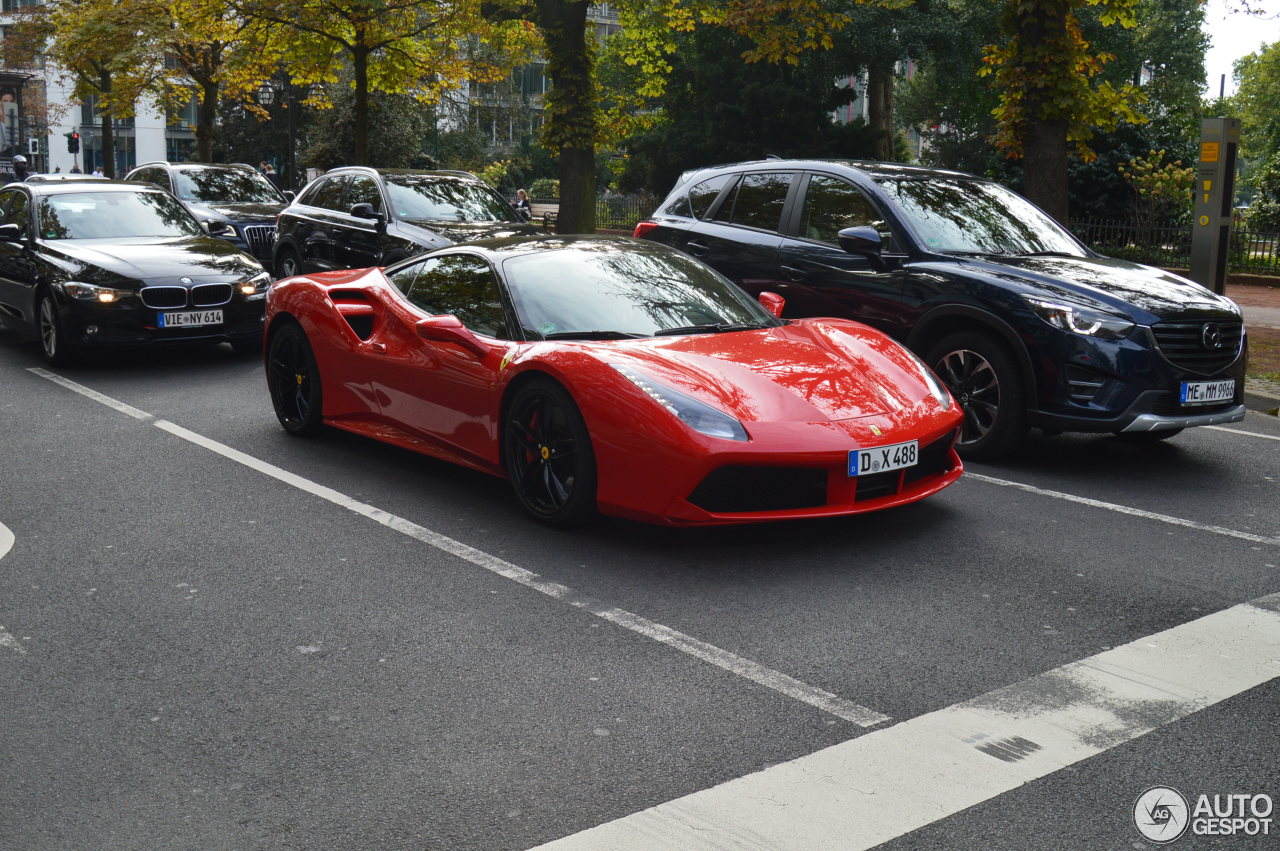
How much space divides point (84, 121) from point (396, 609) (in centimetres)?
8984

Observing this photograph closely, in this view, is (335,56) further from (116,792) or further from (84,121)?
(84,121)

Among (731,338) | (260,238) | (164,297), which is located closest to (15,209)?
(164,297)

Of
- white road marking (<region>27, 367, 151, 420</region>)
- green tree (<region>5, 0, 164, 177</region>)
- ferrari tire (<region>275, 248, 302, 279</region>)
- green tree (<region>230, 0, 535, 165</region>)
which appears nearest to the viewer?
white road marking (<region>27, 367, 151, 420</region>)

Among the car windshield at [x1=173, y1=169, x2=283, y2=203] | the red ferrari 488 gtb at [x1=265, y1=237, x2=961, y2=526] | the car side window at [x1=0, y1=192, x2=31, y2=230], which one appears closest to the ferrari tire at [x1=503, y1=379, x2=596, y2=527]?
the red ferrari 488 gtb at [x1=265, y1=237, x2=961, y2=526]

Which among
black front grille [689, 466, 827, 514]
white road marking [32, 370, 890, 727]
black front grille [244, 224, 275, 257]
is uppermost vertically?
black front grille [244, 224, 275, 257]

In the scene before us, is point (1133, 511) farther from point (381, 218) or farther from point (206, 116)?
point (206, 116)

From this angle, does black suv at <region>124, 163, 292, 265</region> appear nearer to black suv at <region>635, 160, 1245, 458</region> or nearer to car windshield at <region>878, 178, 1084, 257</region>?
black suv at <region>635, 160, 1245, 458</region>

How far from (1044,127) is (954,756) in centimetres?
1091

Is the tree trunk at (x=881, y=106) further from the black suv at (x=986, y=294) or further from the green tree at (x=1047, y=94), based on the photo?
the black suv at (x=986, y=294)

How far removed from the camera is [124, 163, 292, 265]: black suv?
1809 cm

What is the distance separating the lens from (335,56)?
28594mm

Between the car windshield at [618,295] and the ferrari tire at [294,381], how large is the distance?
1.76 meters

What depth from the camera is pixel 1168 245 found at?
21969mm

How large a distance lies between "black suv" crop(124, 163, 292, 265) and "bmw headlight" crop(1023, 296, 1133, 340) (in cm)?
1274
